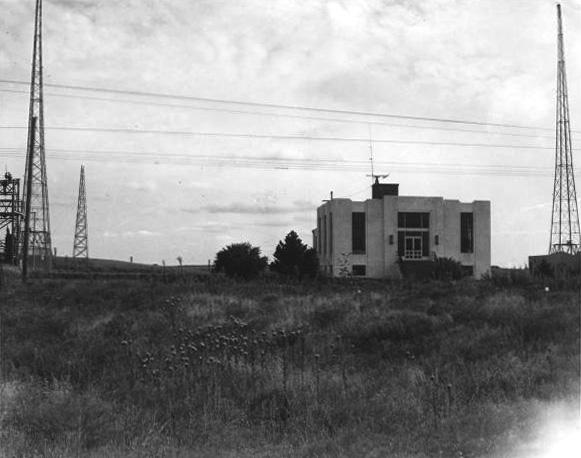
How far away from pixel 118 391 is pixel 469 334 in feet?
26.7

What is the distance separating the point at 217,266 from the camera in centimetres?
4588

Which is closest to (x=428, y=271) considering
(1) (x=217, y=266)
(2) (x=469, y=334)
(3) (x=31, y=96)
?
(1) (x=217, y=266)

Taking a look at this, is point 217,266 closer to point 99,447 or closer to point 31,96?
point 31,96

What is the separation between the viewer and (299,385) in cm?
852

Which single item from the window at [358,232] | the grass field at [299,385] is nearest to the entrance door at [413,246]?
the window at [358,232]

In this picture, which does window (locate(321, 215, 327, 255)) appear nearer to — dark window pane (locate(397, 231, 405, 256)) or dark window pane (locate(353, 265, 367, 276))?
dark window pane (locate(353, 265, 367, 276))

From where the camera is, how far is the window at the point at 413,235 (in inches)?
2525

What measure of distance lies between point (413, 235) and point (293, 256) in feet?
65.8

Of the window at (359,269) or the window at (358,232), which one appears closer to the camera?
the window at (359,269)

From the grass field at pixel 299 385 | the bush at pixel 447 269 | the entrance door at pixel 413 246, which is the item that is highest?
the entrance door at pixel 413 246

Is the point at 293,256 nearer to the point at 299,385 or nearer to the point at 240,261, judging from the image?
the point at 240,261

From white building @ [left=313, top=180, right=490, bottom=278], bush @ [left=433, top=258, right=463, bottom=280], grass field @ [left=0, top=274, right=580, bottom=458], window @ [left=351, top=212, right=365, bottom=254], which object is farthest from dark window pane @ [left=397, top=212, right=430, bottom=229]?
grass field @ [left=0, top=274, right=580, bottom=458]

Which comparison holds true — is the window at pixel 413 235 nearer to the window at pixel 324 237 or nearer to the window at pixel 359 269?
the window at pixel 359 269

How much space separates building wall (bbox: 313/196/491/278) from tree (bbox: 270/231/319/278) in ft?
46.3
